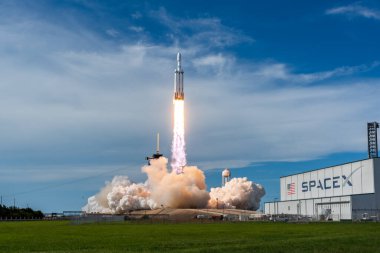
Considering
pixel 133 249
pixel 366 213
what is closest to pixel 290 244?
pixel 133 249

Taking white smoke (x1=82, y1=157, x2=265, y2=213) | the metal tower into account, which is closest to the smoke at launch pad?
white smoke (x1=82, y1=157, x2=265, y2=213)

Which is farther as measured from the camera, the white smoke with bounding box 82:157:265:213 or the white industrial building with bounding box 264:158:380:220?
the white smoke with bounding box 82:157:265:213

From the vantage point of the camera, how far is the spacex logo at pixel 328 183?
106756 millimetres

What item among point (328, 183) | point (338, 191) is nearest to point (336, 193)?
point (338, 191)

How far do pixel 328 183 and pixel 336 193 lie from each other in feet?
12.5

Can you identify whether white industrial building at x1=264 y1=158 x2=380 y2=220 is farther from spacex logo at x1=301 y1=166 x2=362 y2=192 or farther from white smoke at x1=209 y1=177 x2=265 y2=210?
white smoke at x1=209 y1=177 x2=265 y2=210

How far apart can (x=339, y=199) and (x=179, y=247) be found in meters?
73.8

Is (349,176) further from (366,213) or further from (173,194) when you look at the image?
(173,194)

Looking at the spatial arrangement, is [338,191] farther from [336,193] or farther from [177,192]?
[177,192]

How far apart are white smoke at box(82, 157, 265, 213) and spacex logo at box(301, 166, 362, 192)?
104 feet

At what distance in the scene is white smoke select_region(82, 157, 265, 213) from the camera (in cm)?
14238

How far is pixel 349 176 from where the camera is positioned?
4166 inches

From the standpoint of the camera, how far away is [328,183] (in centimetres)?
11331

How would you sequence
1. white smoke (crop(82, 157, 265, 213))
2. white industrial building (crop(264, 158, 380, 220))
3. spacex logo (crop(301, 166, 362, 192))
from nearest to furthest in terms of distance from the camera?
white industrial building (crop(264, 158, 380, 220)) < spacex logo (crop(301, 166, 362, 192)) < white smoke (crop(82, 157, 265, 213))
